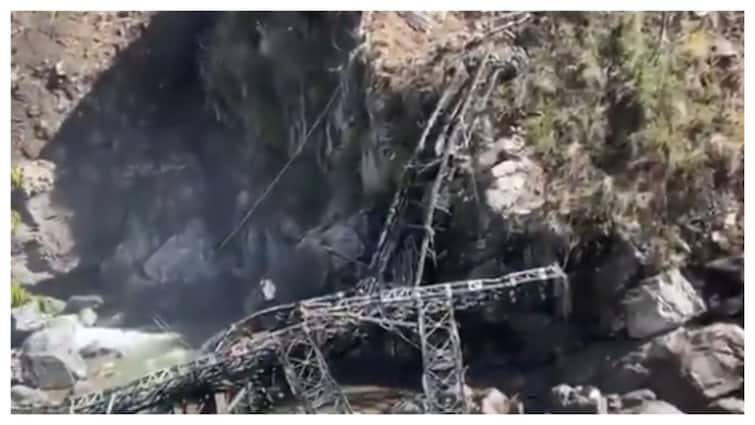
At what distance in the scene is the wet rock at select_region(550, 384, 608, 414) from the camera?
2.62m

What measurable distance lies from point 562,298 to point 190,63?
85cm

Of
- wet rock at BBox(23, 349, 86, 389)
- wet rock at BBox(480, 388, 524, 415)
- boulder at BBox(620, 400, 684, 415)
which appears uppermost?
wet rock at BBox(23, 349, 86, 389)

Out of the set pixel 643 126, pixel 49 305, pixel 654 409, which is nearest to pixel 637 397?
pixel 654 409

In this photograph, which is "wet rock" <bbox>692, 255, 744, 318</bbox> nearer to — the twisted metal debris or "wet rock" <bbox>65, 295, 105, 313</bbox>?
the twisted metal debris

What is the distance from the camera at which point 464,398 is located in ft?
8.63

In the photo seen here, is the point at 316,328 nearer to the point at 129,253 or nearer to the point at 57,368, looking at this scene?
the point at 129,253

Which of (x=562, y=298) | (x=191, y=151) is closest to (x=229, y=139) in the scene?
(x=191, y=151)

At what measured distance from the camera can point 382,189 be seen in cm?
266

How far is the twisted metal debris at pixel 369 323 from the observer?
2.63 metres

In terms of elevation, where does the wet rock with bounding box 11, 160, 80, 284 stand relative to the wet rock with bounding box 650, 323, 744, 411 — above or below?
above

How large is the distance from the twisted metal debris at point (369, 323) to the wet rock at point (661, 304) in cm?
13

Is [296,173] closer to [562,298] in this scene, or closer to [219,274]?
[219,274]

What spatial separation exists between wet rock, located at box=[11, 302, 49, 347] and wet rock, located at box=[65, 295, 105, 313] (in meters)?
0.05

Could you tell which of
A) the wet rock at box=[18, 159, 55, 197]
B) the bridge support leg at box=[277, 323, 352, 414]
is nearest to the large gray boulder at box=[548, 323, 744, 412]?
the bridge support leg at box=[277, 323, 352, 414]
